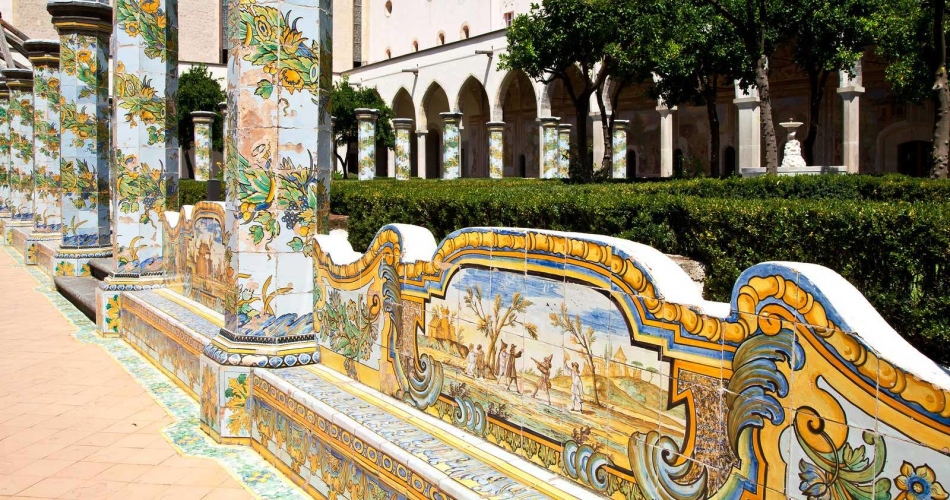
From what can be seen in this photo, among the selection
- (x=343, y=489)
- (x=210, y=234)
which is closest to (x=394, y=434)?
(x=343, y=489)

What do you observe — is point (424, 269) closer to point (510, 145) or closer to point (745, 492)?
point (745, 492)

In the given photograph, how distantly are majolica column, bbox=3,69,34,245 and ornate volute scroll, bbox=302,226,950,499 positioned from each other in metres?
17.3

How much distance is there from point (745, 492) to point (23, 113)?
65.3ft

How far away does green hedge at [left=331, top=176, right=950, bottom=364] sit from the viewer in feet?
16.7

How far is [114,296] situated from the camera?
854 cm

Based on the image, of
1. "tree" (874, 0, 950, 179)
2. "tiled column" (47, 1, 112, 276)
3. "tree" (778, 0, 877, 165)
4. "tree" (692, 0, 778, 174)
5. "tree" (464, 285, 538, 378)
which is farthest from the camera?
"tree" (778, 0, 877, 165)

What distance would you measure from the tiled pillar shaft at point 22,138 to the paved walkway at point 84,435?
39.5ft

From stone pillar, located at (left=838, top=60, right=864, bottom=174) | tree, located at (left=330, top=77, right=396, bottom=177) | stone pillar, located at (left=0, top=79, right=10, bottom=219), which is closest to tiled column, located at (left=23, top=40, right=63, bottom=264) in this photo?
stone pillar, located at (left=0, top=79, right=10, bottom=219)

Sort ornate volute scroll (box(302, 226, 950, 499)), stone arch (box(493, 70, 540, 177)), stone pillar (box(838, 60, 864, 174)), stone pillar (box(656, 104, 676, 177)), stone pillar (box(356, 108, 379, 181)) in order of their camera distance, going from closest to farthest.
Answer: ornate volute scroll (box(302, 226, 950, 499)) → stone pillar (box(838, 60, 864, 174)) → stone pillar (box(656, 104, 676, 177)) → stone pillar (box(356, 108, 379, 181)) → stone arch (box(493, 70, 540, 177))

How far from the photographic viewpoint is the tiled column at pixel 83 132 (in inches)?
419

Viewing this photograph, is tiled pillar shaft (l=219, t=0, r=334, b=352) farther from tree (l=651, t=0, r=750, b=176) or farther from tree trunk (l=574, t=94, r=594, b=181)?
tree (l=651, t=0, r=750, b=176)

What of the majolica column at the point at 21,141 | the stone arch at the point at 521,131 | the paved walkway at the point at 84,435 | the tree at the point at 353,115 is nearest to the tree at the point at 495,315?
the paved walkway at the point at 84,435

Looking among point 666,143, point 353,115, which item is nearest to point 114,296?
point 666,143

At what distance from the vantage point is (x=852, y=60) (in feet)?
61.1
